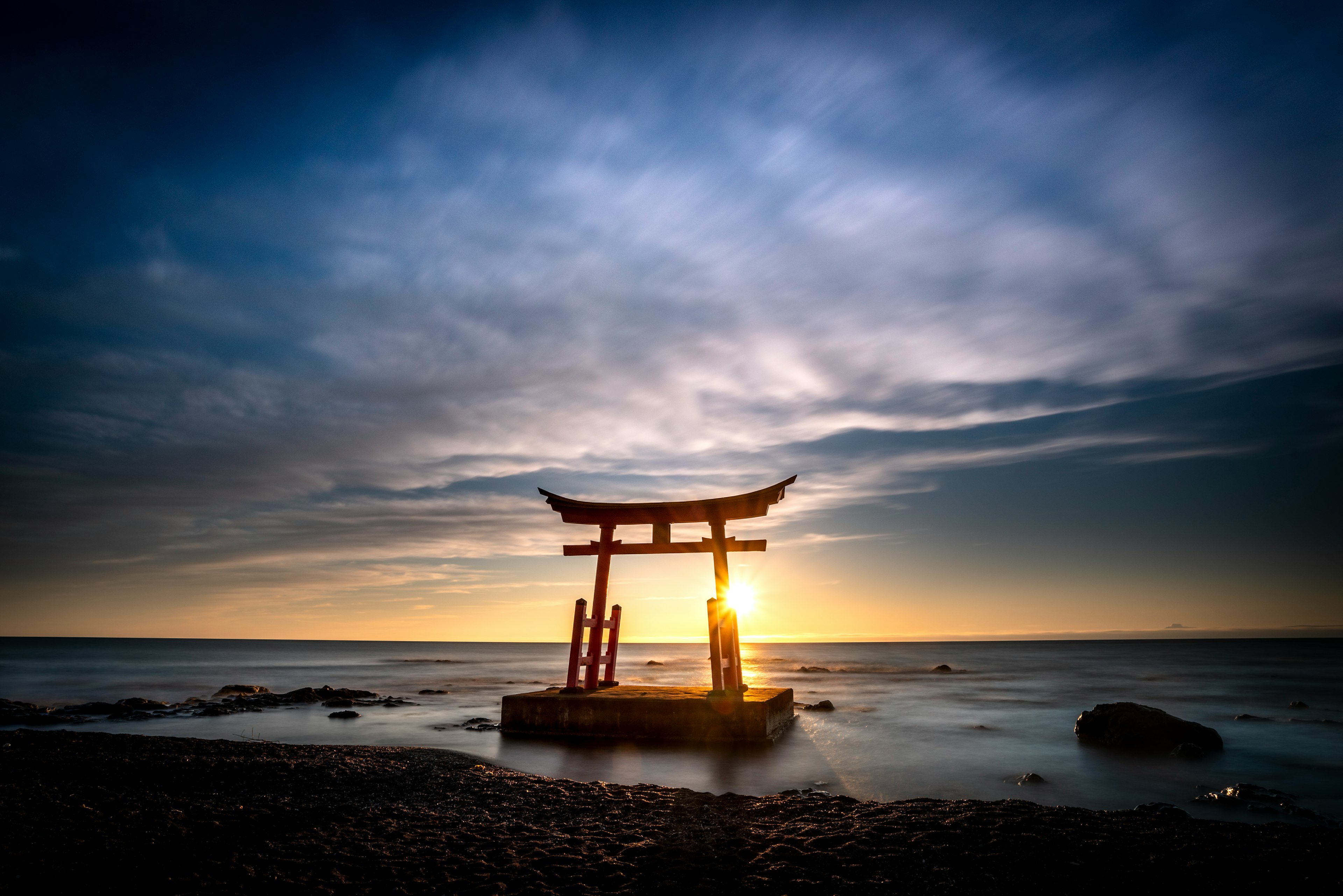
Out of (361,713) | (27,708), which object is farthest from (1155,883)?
(27,708)

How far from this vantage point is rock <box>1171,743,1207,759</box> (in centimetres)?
1162

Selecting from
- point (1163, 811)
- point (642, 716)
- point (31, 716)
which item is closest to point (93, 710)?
point (31, 716)

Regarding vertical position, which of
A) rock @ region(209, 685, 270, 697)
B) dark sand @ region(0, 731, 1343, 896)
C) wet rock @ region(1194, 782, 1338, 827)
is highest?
dark sand @ region(0, 731, 1343, 896)

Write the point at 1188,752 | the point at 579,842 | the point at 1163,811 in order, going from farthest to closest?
the point at 1188,752, the point at 1163,811, the point at 579,842

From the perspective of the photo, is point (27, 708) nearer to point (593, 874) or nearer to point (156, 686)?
point (156, 686)

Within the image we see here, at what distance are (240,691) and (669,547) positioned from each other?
20828mm

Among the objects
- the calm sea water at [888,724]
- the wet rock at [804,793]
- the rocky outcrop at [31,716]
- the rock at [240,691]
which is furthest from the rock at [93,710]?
the wet rock at [804,793]

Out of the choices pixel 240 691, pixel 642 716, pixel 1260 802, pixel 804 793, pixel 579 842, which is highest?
pixel 579 842

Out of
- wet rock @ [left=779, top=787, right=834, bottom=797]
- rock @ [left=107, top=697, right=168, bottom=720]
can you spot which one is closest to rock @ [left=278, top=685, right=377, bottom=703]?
rock @ [left=107, top=697, right=168, bottom=720]

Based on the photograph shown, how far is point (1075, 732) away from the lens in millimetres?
14555

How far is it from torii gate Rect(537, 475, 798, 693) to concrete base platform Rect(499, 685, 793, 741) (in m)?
0.44

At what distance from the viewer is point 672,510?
1235 centimetres

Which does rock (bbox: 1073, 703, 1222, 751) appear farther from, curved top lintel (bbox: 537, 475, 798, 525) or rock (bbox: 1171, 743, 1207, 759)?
curved top lintel (bbox: 537, 475, 798, 525)

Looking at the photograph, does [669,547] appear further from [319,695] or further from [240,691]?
[240,691]
